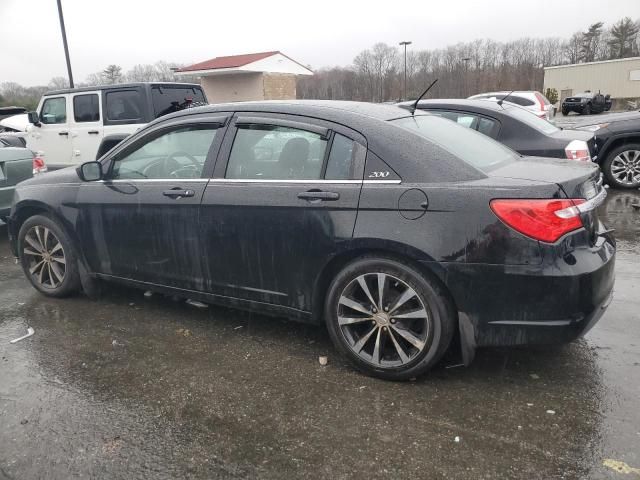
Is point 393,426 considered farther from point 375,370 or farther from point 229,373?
point 229,373

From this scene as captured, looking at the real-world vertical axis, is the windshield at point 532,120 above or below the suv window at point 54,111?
below

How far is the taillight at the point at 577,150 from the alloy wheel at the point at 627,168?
2.95 m

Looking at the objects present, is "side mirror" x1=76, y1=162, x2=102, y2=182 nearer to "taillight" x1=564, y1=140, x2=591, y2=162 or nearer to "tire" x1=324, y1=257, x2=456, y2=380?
"tire" x1=324, y1=257, x2=456, y2=380

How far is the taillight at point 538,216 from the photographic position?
269cm

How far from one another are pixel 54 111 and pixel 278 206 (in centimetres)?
896

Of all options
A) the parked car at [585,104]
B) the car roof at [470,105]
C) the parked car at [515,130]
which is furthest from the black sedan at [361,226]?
the parked car at [585,104]

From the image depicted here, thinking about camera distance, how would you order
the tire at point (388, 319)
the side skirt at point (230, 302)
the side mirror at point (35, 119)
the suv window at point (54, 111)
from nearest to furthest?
1. the tire at point (388, 319)
2. the side skirt at point (230, 302)
3. the suv window at point (54, 111)
4. the side mirror at point (35, 119)

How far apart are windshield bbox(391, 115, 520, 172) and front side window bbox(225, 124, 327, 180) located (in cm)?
56

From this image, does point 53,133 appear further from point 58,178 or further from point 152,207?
point 152,207

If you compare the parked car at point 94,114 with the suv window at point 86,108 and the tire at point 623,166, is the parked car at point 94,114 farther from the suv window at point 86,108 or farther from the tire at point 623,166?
the tire at point 623,166

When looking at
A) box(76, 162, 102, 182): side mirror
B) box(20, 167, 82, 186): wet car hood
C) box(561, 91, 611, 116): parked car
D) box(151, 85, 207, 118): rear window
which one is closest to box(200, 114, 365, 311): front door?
box(76, 162, 102, 182): side mirror

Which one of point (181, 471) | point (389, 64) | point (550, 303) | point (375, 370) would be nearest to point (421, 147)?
point (550, 303)

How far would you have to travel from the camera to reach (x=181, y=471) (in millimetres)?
2469

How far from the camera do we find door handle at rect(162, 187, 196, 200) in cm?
369
